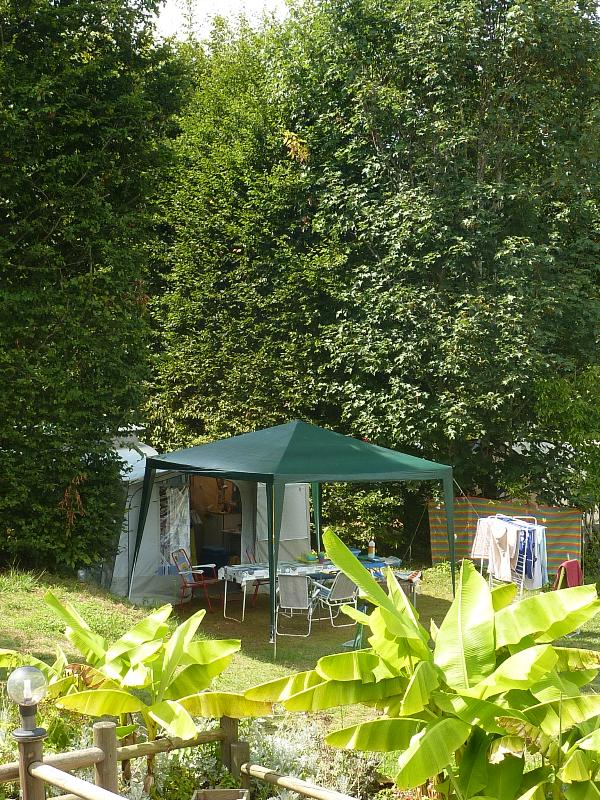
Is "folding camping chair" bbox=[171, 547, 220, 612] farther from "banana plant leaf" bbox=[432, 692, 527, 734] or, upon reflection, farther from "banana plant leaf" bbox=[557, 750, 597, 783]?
"banana plant leaf" bbox=[557, 750, 597, 783]

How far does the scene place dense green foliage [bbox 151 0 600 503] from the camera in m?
15.3

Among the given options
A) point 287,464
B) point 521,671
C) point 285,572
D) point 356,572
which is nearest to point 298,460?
point 287,464

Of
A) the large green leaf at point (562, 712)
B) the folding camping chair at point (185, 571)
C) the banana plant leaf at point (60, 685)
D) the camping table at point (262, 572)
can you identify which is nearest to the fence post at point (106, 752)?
the banana plant leaf at point (60, 685)

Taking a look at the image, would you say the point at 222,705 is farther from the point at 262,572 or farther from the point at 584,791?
the point at 262,572

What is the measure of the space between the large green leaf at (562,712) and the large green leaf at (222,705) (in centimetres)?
142

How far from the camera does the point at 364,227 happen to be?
16.2m

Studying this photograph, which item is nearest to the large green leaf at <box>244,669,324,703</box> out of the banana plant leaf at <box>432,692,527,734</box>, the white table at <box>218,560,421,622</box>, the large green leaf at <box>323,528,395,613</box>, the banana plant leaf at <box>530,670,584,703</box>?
the large green leaf at <box>323,528,395,613</box>

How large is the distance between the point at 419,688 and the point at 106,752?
1.49 meters

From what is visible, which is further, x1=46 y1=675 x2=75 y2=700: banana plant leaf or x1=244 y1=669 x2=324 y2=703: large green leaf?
x1=46 y1=675 x2=75 y2=700: banana plant leaf

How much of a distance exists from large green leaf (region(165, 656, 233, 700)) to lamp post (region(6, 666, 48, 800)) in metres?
1.57

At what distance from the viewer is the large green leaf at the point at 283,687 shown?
15.8 ft

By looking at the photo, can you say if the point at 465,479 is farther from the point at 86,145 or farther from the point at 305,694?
the point at 305,694

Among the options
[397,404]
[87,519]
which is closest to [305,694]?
[87,519]

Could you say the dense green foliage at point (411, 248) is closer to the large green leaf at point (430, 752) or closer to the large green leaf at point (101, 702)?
the large green leaf at point (101, 702)
